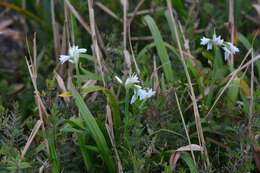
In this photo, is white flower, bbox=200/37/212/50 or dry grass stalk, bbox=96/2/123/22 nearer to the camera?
white flower, bbox=200/37/212/50

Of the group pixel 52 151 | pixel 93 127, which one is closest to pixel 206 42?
pixel 93 127

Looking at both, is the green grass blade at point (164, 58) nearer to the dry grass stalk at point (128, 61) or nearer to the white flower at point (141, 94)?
the dry grass stalk at point (128, 61)

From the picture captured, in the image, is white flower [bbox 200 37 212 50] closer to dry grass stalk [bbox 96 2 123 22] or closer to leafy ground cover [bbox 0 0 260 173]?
leafy ground cover [bbox 0 0 260 173]

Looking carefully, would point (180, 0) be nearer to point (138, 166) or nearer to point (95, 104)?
point (95, 104)

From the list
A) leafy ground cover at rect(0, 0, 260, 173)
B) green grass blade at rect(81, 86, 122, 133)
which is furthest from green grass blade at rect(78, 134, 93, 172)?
green grass blade at rect(81, 86, 122, 133)

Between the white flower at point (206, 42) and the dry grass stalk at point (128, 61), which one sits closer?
the white flower at point (206, 42)

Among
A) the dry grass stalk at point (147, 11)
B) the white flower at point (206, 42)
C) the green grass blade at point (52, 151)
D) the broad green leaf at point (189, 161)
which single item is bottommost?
the broad green leaf at point (189, 161)

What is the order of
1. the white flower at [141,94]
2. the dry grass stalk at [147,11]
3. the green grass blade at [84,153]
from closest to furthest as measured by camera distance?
1. the white flower at [141,94]
2. the green grass blade at [84,153]
3. the dry grass stalk at [147,11]

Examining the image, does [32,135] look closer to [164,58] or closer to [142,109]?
[142,109]

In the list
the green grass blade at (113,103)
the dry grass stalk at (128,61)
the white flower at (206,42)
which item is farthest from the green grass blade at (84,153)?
the white flower at (206,42)
